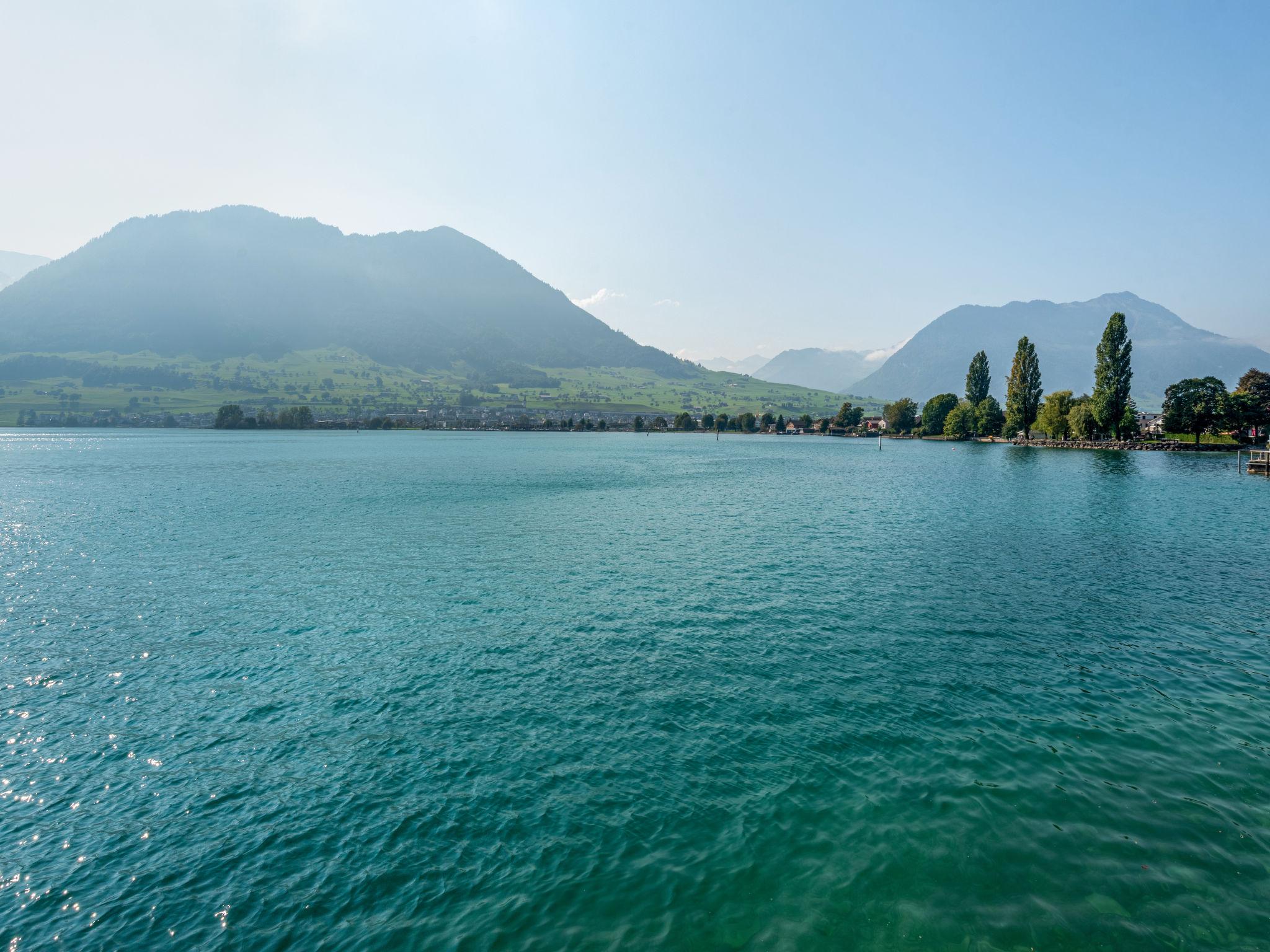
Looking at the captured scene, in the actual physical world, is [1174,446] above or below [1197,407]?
below

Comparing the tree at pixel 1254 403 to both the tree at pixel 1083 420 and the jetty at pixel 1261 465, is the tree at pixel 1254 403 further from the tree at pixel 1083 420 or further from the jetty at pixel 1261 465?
the jetty at pixel 1261 465

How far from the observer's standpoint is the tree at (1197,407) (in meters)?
178

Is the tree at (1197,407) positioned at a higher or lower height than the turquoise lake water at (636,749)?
higher

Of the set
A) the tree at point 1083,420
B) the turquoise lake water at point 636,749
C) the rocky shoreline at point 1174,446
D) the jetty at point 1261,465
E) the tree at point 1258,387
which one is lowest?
the turquoise lake water at point 636,749

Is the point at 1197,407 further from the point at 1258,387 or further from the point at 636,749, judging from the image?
the point at 636,749

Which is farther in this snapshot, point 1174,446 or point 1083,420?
point 1083,420

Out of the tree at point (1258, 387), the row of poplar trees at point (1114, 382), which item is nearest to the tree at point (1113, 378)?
the row of poplar trees at point (1114, 382)

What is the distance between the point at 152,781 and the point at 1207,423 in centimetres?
25855

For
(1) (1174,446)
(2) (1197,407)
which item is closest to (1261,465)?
(2) (1197,407)

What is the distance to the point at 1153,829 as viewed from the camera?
52.3ft

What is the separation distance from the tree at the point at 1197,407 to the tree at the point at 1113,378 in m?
8.63

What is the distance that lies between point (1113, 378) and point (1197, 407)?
90.9 ft

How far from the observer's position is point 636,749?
20406 mm

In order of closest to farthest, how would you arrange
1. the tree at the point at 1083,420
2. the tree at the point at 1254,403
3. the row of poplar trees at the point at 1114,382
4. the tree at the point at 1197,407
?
the row of poplar trees at the point at 1114,382 < the tree at the point at 1254,403 < the tree at the point at 1197,407 < the tree at the point at 1083,420
